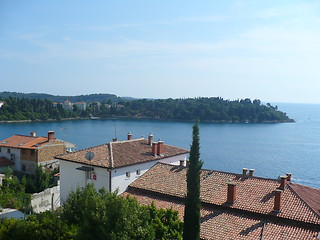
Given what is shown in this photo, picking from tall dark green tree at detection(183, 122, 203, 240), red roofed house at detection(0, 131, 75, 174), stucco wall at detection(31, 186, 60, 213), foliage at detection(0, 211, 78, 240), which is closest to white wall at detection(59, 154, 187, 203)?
stucco wall at detection(31, 186, 60, 213)

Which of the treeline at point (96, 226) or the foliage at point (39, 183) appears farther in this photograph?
the foliage at point (39, 183)

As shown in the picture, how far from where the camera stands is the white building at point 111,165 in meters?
22.9

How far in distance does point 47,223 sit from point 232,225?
9.28 meters

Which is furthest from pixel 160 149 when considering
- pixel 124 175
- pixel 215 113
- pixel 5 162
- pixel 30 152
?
pixel 215 113

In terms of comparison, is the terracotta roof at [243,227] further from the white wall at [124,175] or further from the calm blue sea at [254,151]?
the calm blue sea at [254,151]

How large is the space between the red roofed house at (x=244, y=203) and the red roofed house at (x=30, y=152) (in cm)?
2153

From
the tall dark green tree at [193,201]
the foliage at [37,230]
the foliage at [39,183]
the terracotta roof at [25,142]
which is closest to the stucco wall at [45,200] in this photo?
the foliage at [39,183]

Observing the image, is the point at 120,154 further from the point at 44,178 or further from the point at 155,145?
the point at 44,178

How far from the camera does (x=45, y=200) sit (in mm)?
26625

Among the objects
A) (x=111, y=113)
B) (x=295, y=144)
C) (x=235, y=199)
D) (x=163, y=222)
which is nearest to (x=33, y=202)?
(x=163, y=222)

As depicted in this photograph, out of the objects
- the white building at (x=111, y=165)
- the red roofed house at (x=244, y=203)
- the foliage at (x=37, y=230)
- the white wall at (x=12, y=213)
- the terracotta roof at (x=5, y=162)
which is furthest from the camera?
the terracotta roof at (x=5, y=162)

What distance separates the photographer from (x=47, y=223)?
1282cm

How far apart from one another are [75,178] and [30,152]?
18908mm

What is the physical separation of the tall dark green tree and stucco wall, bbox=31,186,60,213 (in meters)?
14.3
